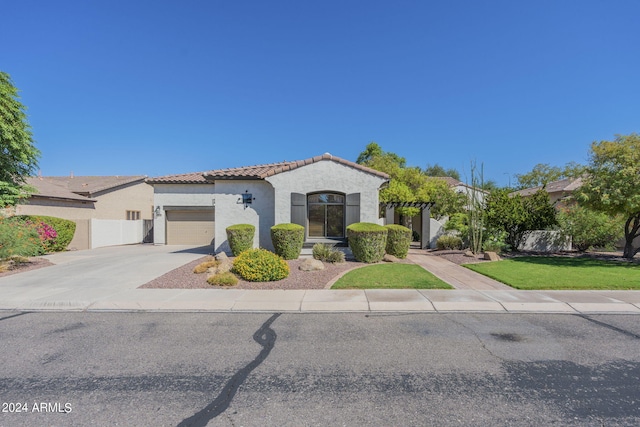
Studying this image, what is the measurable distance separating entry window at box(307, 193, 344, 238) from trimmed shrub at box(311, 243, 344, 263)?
180 centimetres

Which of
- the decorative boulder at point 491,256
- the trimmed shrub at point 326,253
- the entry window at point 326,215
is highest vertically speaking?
the entry window at point 326,215

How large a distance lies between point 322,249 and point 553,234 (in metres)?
13.7

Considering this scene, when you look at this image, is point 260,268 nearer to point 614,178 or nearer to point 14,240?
point 14,240

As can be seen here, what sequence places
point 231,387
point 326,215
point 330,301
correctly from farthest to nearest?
1. point 326,215
2. point 330,301
3. point 231,387

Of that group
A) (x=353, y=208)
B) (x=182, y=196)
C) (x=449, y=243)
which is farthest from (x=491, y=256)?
(x=182, y=196)

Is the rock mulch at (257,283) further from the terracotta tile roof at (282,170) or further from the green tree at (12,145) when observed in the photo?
the green tree at (12,145)

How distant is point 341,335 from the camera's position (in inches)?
200

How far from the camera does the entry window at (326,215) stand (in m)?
13.8

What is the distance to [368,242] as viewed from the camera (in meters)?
11.5

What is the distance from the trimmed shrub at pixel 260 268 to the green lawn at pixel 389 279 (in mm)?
1779

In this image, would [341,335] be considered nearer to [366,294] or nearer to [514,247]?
[366,294]

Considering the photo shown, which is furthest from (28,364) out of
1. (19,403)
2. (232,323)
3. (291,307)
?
(291,307)

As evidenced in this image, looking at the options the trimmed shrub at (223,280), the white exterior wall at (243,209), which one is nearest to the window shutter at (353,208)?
the white exterior wall at (243,209)

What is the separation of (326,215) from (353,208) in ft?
4.77
